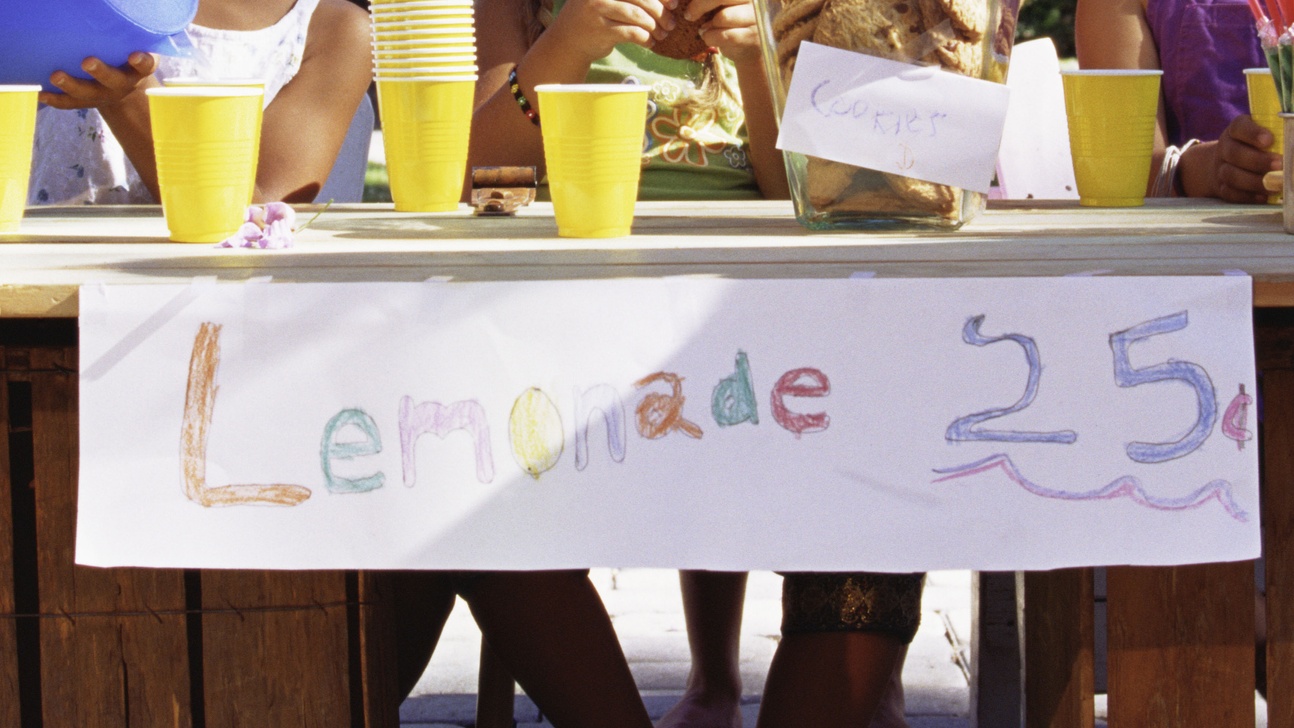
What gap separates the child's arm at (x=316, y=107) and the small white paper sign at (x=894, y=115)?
836mm

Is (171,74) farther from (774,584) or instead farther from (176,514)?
(774,584)

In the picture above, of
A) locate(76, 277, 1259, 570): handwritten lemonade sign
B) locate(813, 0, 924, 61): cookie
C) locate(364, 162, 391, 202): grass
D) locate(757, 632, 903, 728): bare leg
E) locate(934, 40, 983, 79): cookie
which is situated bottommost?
locate(757, 632, 903, 728): bare leg

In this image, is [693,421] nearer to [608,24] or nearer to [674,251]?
[674,251]

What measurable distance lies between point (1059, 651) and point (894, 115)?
520mm

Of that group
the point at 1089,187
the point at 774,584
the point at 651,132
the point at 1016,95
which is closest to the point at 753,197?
the point at 651,132

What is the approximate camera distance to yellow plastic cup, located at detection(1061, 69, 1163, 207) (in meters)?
1.61

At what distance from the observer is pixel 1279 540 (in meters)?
1.21

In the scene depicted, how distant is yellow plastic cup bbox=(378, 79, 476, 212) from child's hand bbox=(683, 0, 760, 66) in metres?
0.29

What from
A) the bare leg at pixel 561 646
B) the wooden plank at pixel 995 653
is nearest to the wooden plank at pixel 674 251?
the bare leg at pixel 561 646

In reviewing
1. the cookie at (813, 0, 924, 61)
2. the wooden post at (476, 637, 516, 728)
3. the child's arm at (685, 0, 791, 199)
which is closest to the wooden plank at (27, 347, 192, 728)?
the wooden post at (476, 637, 516, 728)

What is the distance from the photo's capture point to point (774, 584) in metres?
2.95

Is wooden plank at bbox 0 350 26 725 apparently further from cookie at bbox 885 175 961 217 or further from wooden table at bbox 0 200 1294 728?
cookie at bbox 885 175 961 217

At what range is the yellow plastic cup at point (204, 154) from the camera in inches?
50.3

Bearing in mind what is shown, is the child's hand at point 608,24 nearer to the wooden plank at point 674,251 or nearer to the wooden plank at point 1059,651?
the wooden plank at point 674,251
